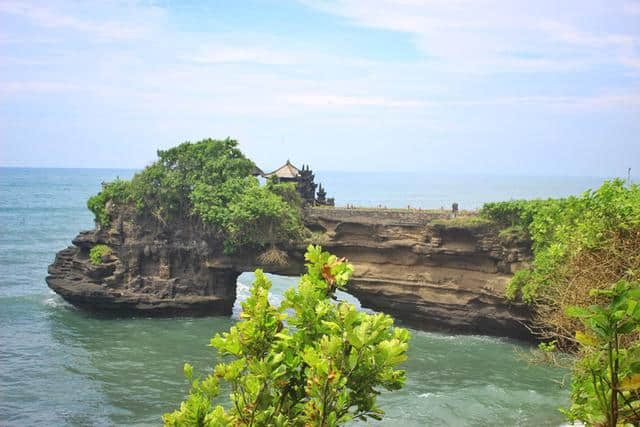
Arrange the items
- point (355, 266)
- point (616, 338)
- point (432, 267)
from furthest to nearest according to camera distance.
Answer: point (355, 266) → point (432, 267) → point (616, 338)

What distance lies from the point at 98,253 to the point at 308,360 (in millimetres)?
22826

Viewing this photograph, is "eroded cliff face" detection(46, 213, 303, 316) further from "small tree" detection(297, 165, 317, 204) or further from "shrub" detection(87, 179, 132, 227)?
"small tree" detection(297, 165, 317, 204)

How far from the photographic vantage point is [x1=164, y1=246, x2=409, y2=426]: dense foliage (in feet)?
17.8

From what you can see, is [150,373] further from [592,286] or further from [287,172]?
[592,286]

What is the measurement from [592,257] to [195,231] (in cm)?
1748

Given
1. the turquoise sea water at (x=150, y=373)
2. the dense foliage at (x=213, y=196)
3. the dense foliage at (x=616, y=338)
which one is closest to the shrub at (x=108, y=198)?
the dense foliage at (x=213, y=196)

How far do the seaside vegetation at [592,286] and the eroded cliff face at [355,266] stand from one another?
57.1 inches

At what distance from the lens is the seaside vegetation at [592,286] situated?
405 cm

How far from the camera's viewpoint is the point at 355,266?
24.7 m

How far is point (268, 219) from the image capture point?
2492 cm

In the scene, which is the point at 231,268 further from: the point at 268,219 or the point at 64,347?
the point at 64,347

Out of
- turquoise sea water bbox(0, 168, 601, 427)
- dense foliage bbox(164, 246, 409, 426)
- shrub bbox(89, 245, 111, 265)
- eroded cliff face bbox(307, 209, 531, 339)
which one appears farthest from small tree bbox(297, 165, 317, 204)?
dense foliage bbox(164, 246, 409, 426)

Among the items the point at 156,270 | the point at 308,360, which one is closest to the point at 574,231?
the point at 308,360

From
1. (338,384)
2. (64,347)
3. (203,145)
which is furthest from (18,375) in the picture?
(338,384)
